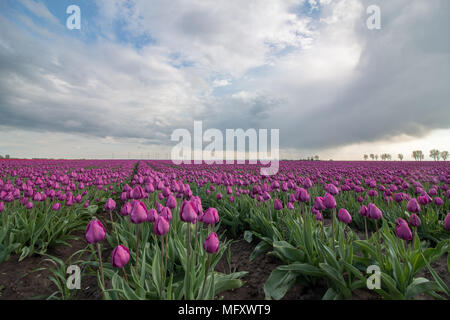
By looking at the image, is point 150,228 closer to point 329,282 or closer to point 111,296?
point 111,296

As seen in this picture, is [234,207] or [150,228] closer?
[150,228]

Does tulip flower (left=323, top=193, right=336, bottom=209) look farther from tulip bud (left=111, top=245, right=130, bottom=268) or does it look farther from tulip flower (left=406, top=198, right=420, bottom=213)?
tulip bud (left=111, top=245, right=130, bottom=268)

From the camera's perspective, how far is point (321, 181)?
28.9ft

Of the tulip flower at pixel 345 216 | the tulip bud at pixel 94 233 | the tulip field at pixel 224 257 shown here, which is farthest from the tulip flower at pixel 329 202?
the tulip bud at pixel 94 233

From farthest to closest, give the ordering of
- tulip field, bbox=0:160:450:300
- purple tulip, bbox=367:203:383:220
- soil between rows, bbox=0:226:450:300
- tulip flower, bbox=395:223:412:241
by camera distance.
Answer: purple tulip, bbox=367:203:383:220
soil between rows, bbox=0:226:450:300
tulip flower, bbox=395:223:412:241
tulip field, bbox=0:160:450:300

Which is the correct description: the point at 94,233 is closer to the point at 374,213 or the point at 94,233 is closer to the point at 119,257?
the point at 119,257

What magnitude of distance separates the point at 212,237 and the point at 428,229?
4.58 metres

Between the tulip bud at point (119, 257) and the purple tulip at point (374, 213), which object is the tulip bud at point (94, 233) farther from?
the purple tulip at point (374, 213)

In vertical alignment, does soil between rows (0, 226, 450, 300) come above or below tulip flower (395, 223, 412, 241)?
below

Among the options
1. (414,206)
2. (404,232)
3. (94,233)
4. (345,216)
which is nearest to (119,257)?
(94,233)

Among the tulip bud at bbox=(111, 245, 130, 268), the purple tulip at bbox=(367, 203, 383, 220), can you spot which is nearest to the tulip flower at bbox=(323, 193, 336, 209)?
the purple tulip at bbox=(367, 203, 383, 220)
